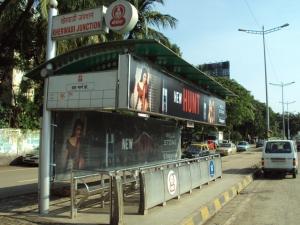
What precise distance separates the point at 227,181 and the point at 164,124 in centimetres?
313

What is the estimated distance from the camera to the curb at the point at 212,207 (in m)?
9.89

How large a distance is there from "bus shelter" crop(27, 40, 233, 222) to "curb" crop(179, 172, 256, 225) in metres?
2.34

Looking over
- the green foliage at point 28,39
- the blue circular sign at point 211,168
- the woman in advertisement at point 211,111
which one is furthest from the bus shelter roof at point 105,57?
the green foliage at point 28,39

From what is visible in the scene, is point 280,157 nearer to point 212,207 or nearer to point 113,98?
point 212,207

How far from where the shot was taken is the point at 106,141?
1318 centimetres

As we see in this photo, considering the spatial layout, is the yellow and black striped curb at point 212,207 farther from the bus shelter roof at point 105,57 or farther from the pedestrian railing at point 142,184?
the bus shelter roof at point 105,57

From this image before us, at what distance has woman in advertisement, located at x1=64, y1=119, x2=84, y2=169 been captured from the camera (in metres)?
11.3

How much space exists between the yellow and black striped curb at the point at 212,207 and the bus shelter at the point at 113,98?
2.34m

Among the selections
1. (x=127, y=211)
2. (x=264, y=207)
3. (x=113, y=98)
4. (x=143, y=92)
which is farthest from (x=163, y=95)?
(x=264, y=207)

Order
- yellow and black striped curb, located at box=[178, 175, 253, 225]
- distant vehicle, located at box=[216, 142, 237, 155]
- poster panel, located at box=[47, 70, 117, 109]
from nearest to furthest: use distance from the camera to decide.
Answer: poster panel, located at box=[47, 70, 117, 109] → yellow and black striped curb, located at box=[178, 175, 253, 225] → distant vehicle, located at box=[216, 142, 237, 155]

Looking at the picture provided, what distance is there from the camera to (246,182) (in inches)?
754

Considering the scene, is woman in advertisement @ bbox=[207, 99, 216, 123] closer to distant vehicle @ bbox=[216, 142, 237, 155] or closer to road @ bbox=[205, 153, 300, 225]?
road @ bbox=[205, 153, 300, 225]

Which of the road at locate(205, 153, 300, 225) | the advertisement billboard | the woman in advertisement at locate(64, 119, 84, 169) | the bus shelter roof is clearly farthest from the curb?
the advertisement billboard

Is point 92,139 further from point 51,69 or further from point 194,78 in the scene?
point 194,78
